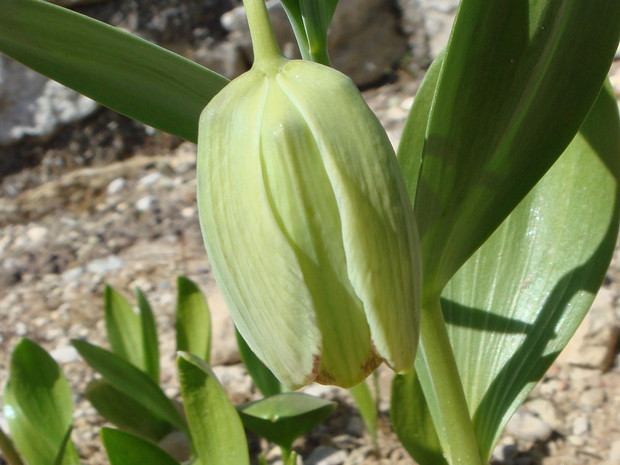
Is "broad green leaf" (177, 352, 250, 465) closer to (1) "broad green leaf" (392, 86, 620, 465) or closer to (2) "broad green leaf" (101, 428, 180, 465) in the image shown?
(2) "broad green leaf" (101, 428, 180, 465)

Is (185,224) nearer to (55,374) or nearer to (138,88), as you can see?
(55,374)

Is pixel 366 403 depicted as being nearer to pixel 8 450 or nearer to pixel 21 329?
pixel 8 450

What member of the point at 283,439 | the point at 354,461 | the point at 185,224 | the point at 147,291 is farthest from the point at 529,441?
the point at 185,224

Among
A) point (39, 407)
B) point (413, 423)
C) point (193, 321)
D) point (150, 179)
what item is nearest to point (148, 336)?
point (193, 321)

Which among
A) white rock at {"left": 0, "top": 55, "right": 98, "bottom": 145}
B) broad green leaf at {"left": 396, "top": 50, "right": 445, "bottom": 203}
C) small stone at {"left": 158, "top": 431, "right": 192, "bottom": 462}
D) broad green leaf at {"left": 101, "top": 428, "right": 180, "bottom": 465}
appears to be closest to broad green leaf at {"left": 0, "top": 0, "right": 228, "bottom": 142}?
broad green leaf at {"left": 396, "top": 50, "right": 445, "bottom": 203}

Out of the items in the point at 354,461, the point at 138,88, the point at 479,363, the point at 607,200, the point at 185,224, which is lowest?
the point at 354,461

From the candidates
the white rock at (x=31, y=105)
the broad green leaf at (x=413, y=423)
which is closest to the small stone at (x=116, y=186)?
the white rock at (x=31, y=105)
